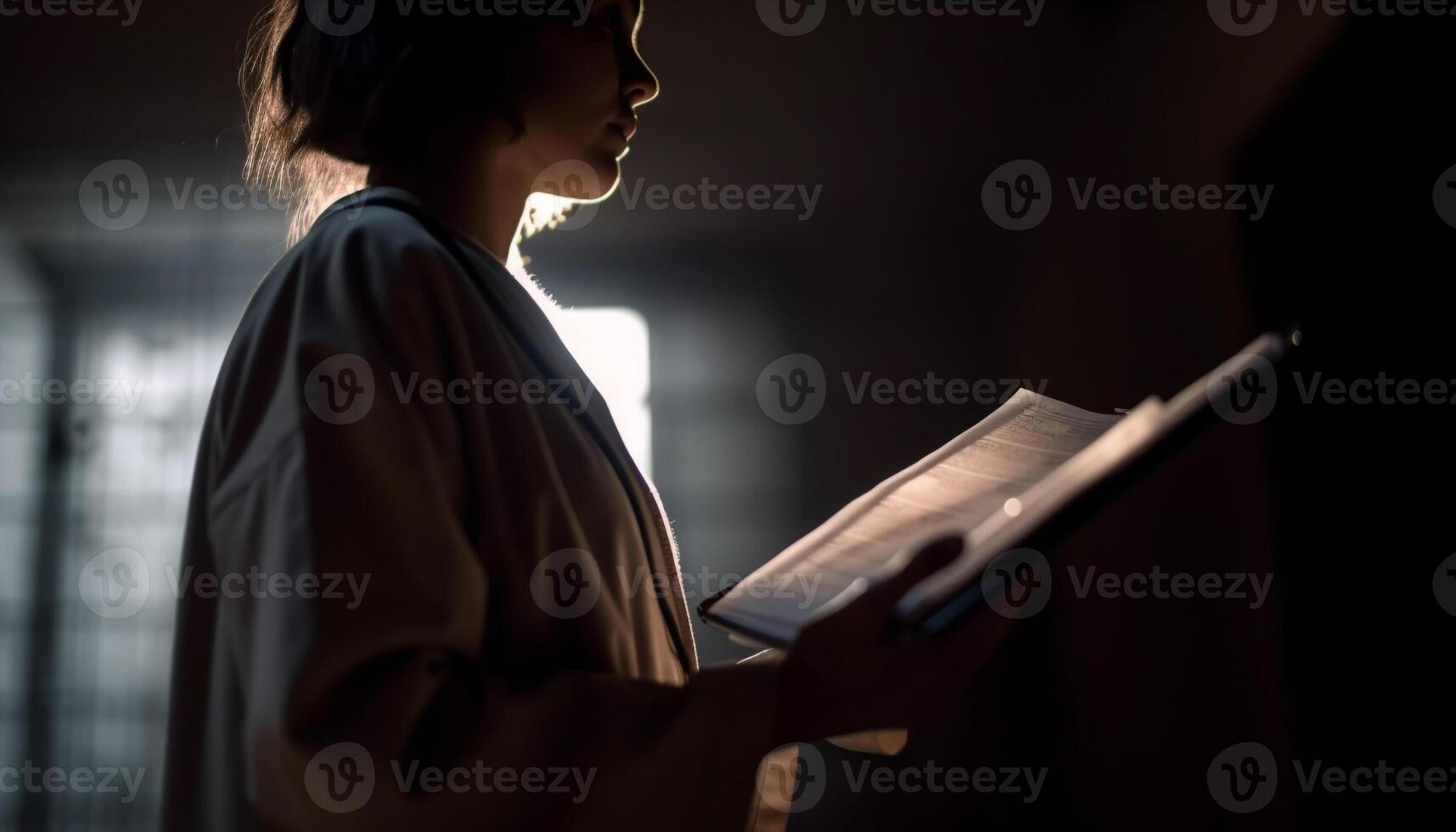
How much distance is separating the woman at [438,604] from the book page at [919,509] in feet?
0.20

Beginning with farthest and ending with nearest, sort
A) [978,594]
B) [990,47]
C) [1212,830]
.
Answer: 1. [990,47]
2. [1212,830]
3. [978,594]

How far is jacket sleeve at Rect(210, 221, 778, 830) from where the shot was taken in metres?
0.43

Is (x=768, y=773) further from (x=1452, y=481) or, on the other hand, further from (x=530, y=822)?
(x=1452, y=481)

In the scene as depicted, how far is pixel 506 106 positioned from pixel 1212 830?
2249mm

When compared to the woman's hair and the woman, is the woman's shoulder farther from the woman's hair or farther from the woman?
the woman's hair

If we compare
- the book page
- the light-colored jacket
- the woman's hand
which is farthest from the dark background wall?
the light-colored jacket

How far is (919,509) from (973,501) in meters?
Result: 0.04

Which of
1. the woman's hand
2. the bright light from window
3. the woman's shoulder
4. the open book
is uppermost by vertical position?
the bright light from window

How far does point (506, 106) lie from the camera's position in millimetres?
Result: 720

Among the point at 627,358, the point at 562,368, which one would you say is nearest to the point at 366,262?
the point at 562,368

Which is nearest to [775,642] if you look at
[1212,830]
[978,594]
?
[978,594]

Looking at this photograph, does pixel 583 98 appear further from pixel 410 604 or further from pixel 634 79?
pixel 410 604

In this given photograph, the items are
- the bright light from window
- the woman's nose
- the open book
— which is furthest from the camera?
the bright light from window

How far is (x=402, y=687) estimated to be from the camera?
44cm
